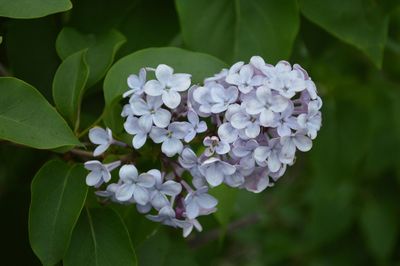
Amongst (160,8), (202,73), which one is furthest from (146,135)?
(160,8)

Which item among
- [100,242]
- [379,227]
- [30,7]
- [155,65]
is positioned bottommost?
[379,227]

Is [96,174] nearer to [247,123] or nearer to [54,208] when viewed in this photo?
[54,208]

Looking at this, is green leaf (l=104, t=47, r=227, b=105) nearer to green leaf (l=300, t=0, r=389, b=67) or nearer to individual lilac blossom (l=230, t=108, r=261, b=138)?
individual lilac blossom (l=230, t=108, r=261, b=138)

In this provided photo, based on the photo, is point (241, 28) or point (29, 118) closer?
point (29, 118)

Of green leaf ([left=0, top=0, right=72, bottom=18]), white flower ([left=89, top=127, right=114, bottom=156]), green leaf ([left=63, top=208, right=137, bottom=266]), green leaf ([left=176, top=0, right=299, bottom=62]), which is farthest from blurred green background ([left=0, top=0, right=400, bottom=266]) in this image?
green leaf ([left=0, top=0, right=72, bottom=18])

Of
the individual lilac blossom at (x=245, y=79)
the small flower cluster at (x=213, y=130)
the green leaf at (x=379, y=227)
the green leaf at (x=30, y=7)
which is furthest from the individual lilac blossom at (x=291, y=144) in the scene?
the green leaf at (x=379, y=227)

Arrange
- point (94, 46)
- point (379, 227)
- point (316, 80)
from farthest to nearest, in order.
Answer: point (379, 227) → point (316, 80) → point (94, 46)

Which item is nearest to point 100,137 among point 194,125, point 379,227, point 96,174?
point 96,174

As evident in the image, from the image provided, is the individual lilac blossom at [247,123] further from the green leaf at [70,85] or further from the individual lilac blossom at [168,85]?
the green leaf at [70,85]
